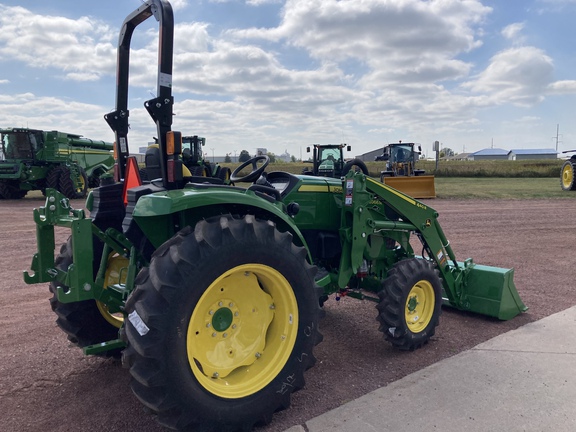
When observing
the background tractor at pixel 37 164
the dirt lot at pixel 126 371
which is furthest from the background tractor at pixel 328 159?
the background tractor at pixel 37 164

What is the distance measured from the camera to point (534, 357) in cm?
383

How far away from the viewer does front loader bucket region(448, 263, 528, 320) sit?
471 cm

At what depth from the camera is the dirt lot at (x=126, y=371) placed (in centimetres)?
298

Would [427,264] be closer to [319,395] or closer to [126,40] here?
[319,395]

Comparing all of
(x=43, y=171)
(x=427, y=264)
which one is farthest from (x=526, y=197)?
(x=43, y=171)

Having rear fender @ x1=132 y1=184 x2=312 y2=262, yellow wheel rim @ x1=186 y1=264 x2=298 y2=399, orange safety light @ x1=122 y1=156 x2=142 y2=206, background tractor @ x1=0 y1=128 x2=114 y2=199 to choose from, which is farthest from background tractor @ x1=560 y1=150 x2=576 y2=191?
orange safety light @ x1=122 y1=156 x2=142 y2=206

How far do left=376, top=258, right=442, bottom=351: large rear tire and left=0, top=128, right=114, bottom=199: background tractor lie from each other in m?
17.4

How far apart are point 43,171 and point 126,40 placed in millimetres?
17678

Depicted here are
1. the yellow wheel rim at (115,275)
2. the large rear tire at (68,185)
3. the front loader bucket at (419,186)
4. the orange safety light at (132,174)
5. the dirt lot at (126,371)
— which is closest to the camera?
the dirt lot at (126,371)

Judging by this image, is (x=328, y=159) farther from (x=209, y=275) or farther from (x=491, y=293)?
(x=209, y=275)

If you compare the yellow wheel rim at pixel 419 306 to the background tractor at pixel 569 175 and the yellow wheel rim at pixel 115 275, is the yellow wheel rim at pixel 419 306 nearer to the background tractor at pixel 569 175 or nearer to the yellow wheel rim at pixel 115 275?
the yellow wheel rim at pixel 115 275

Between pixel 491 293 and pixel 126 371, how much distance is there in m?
3.46

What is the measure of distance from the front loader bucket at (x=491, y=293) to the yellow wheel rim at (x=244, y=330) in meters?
2.63

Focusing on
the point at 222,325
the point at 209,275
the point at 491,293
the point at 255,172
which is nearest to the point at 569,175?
the point at 491,293
